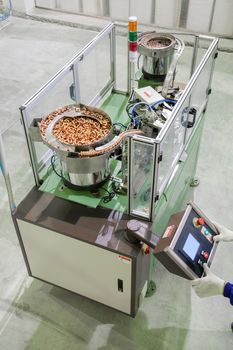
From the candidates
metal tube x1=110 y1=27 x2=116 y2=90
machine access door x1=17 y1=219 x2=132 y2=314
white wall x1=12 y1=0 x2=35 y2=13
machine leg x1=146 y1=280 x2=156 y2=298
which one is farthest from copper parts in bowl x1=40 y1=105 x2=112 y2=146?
white wall x1=12 y1=0 x2=35 y2=13

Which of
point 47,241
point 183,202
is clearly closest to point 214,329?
point 183,202

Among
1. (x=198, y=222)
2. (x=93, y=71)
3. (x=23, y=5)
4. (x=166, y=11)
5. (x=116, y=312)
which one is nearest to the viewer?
(x=198, y=222)

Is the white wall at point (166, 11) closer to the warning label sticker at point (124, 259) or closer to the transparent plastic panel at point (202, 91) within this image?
the transparent plastic panel at point (202, 91)

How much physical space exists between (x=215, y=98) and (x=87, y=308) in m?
2.74

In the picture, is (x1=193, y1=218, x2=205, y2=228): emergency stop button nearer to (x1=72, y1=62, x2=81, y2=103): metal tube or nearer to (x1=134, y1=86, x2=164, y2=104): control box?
(x1=134, y1=86, x2=164, y2=104): control box

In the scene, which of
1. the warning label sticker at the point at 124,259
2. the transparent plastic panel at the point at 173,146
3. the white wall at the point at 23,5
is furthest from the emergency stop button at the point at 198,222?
the white wall at the point at 23,5

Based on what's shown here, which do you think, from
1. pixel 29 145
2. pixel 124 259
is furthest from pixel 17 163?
pixel 124 259

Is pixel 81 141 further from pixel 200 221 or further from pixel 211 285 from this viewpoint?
pixel 211 285

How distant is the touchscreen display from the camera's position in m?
1.70

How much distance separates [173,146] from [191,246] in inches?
22.9

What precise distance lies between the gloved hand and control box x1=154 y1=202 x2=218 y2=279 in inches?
1.0

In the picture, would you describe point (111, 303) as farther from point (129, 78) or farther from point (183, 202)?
point (129, 78)

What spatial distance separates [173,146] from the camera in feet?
6.74

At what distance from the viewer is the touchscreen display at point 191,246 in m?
1.70
